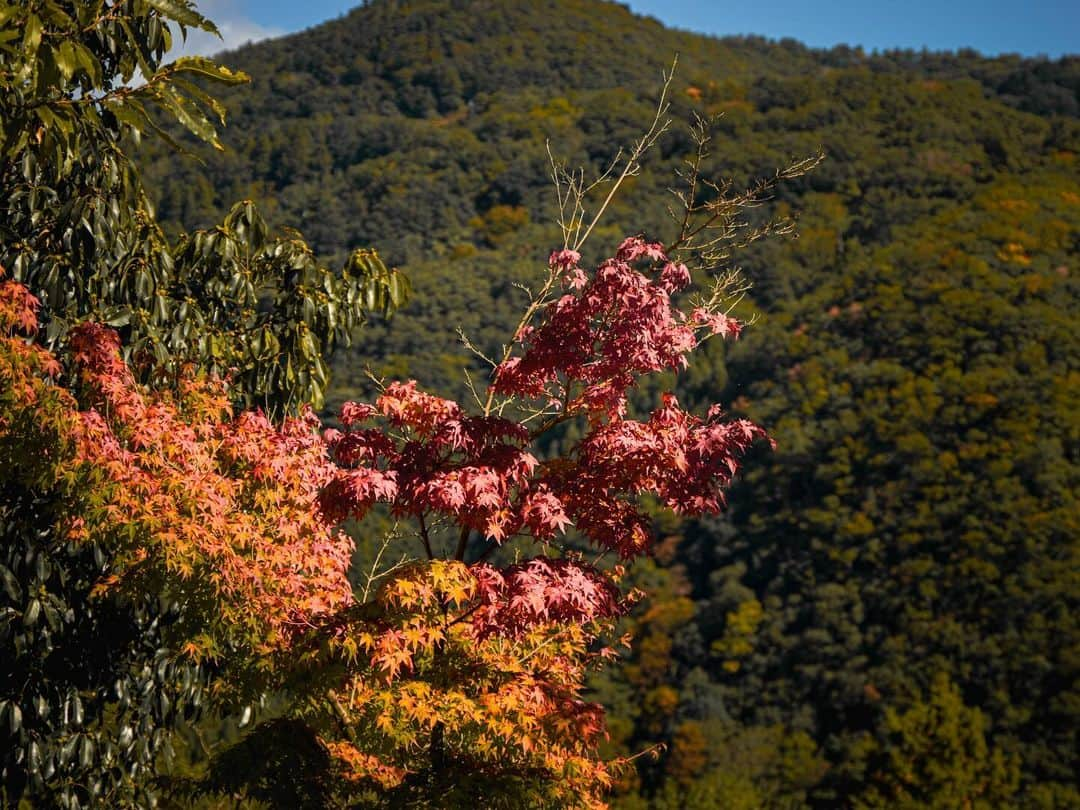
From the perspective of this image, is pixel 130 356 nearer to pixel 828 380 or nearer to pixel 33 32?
pixel 33 32

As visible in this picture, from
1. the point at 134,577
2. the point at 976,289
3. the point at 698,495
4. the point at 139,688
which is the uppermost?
the point at 976,289

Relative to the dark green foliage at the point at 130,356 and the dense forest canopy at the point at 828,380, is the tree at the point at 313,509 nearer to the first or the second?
the dark green foliage at the point at 130,356

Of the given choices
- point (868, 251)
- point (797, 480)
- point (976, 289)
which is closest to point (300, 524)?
point (797, 480)

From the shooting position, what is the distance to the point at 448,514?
535 cm

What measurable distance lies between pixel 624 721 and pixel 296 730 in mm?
35621

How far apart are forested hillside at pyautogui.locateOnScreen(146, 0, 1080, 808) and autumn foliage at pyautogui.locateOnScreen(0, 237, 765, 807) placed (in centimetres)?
155

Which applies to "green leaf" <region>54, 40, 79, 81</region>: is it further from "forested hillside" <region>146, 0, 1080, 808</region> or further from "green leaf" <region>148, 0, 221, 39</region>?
"forested hillside" <region>146, 0, 1080, 808</region>

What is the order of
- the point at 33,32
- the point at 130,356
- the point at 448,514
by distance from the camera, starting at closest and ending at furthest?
1. the point at 33,32
2. the point at 448,514
3. the point at 130,356

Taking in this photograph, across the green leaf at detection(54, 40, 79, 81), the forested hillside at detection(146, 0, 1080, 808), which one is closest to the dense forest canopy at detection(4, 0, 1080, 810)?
the forested hillside at detection(146, 0, 1080, 808)

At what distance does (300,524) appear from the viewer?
624 cm

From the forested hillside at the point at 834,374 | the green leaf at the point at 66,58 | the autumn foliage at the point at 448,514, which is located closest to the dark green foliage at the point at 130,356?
the autumn foliage at the point at 448,514

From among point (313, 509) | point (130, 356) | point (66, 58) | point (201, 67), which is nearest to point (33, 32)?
point (66, 58)

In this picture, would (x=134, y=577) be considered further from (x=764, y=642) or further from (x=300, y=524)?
(x=764, y=642)

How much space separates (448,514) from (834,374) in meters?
51.9
